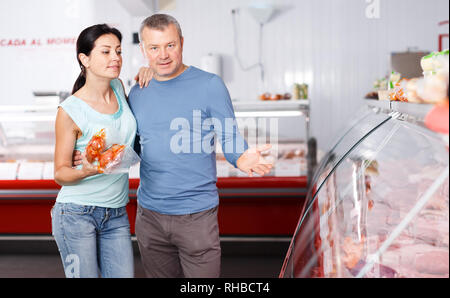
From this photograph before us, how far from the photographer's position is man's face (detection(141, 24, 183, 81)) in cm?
189

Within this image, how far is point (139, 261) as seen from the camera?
3594mm

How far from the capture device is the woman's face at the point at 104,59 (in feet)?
6.05

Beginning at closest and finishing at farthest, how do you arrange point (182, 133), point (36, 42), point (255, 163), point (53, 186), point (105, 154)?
point (105, 154) → point (255, 163) → point (182, 133) → point (53, 186) → point (36, 42)

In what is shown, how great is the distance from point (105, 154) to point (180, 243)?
2.01 ft

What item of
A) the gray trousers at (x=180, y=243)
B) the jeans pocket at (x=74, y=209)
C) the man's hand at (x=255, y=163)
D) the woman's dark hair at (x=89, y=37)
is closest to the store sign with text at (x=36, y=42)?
the woman's dark hair at (x=89, y=37)

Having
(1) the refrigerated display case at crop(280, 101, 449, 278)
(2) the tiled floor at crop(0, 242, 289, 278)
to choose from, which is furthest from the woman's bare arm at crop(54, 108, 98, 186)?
(2) the tiled floor at crop(0, 242, 289, 278)

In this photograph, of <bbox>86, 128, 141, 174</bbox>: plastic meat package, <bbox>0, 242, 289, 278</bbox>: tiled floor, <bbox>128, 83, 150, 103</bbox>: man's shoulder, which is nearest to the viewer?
<bbox>86, 128, 141, 174</bbox>: plastic meat package

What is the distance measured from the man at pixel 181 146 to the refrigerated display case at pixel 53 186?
1.50m

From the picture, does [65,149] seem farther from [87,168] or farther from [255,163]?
[255,163]

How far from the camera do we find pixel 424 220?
1.69 meters

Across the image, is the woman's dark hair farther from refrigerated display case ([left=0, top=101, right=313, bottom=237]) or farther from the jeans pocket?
Answer: refrigerated display case ([left=0, top=101, right=313, bottom=237])

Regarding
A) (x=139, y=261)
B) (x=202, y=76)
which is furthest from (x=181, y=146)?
(x=139, y=261)

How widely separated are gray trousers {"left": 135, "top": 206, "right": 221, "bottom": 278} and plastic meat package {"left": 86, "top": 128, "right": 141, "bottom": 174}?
399 mm
